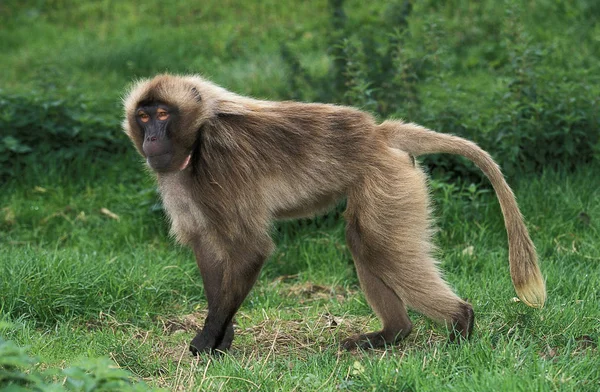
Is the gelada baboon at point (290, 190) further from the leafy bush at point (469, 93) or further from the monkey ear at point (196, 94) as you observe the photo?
the leafy bush at point (469, 93)

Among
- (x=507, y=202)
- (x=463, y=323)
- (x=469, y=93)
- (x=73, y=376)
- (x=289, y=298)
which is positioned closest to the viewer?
(x=73, y=376)

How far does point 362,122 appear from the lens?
504cm

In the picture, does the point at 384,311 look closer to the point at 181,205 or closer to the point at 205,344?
the point at 205,344

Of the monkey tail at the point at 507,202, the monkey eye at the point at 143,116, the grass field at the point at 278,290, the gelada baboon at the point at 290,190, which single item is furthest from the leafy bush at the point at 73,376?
the monkey tail at the point at 507,202

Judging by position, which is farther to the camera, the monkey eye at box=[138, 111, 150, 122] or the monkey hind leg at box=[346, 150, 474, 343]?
the monkey eye at box=[138, 111, 150, 122]

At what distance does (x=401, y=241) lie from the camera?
465 cm

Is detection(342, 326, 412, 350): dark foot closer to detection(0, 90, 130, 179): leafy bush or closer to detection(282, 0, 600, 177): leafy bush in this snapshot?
detection(282, 0, 600, 177): leafy bush

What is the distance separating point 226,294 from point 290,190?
659mm

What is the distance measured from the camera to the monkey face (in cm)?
466

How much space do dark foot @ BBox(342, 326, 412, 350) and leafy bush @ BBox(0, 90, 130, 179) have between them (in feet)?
11.9

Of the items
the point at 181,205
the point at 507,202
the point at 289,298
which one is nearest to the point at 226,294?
the point at 181,205

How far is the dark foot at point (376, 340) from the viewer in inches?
191

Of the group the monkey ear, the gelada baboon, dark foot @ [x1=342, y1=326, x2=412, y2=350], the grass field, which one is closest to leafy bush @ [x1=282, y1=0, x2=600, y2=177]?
the grass field

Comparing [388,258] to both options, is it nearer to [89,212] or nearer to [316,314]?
[316,314]
